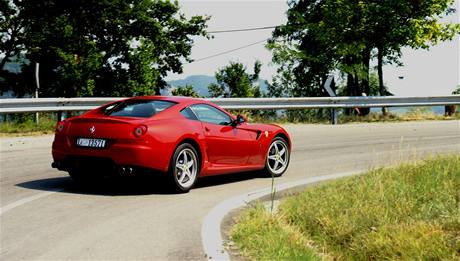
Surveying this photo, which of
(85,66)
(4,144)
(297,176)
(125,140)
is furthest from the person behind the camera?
(85,66)

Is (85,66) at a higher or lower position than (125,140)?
higher

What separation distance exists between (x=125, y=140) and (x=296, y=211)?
2.28 metres

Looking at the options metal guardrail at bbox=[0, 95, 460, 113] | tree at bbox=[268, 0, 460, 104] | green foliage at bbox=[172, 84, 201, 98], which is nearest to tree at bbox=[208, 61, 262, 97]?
green foliage at bbox=[172, 84, 201, 98]

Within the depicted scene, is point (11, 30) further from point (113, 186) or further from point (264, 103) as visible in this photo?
point (113, 186)

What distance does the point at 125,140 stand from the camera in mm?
7801

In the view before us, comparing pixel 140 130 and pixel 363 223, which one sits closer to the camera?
pixel 363 223

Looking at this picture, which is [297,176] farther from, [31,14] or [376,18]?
[31,14]

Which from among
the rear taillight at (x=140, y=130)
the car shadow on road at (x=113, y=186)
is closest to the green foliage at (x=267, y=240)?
the rear taillight at (x=140, y=130)

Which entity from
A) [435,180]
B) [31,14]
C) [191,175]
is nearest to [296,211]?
[191,175]

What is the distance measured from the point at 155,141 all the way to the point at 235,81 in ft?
202

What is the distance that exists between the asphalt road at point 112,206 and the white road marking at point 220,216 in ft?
0.31

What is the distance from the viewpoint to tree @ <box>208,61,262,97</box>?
67500mm

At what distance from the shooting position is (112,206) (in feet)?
23.9

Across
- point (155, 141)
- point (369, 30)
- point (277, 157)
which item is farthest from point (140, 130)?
point (369, 30)
